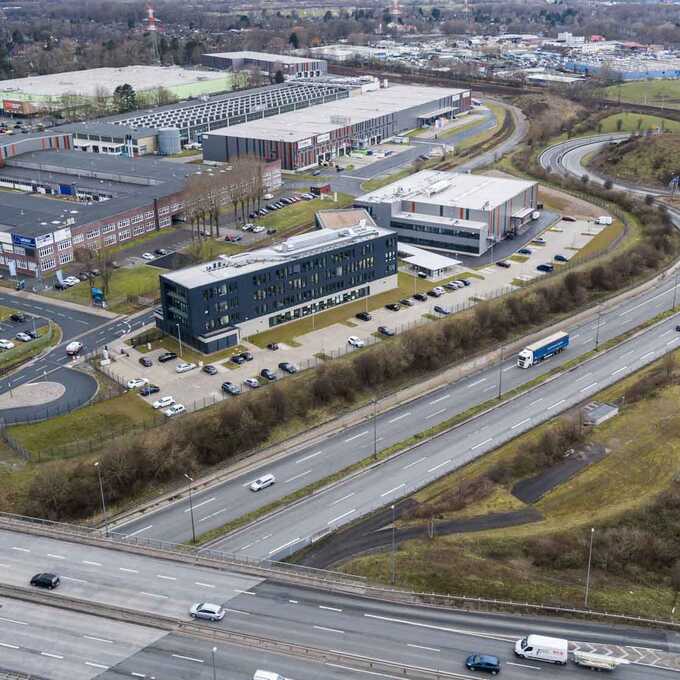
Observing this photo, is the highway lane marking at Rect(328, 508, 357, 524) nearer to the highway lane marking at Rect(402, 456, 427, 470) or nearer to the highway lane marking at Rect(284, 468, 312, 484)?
the highway lane marking at Rect(284, 468, 312, 484)

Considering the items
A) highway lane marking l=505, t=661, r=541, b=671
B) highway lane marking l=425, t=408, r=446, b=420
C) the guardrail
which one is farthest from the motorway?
highway lane marking l=425, t=408, r=446, b=420

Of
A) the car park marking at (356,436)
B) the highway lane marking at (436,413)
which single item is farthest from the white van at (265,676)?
the highway lane marking at (436,413)

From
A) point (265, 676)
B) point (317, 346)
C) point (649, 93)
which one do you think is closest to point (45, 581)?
point (265, 676)

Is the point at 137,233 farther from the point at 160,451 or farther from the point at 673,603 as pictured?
the point at 673,603

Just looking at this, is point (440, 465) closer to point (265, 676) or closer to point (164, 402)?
point (164, 402)

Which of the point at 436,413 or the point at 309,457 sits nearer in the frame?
the point at 309,457

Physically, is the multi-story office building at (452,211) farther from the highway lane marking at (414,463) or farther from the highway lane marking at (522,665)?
the highway lane marking at (522,665)
